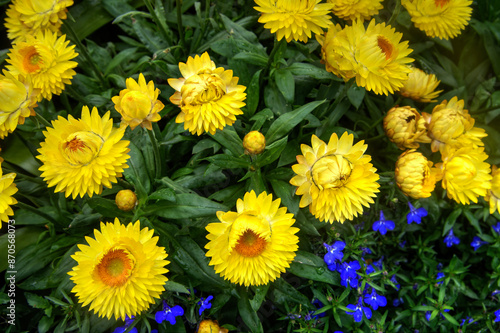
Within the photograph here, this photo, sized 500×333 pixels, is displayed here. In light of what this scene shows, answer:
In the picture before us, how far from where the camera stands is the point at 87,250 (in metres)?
1.46

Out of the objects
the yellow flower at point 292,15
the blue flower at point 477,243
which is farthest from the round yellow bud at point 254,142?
the blue flower at point 477,243

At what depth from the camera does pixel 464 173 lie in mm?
1662

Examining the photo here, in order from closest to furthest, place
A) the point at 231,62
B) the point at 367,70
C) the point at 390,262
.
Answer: the point at 367,70 → the point at 231,62 → the point at 390,262

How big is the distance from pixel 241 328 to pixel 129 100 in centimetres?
141

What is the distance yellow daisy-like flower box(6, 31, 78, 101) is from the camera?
1.73m

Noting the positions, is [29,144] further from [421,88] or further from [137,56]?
[421,88]

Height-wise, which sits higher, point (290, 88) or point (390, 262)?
point (290, 88)

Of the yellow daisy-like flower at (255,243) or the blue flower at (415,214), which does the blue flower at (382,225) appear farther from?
the yellow daisy-like flower at (255,243)

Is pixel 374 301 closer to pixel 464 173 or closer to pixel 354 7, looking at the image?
pixel 464 173

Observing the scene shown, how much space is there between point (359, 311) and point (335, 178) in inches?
30.2

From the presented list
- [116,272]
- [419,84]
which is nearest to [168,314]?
[116,272]

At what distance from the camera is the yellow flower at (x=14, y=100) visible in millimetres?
1511

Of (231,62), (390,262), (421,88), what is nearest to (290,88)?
(231,62)

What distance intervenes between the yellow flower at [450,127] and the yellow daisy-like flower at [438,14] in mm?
455
